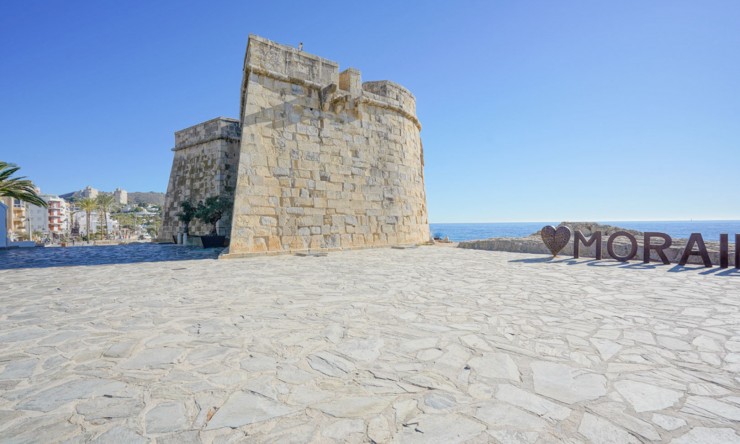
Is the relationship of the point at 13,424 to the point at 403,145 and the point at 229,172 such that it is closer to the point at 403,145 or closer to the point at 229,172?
the point at 403,145

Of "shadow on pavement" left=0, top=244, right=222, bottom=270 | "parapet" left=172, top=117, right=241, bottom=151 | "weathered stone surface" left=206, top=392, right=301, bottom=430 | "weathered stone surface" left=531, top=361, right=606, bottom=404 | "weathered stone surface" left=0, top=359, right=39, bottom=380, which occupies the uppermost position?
"parapet" left=172, top=117, right=241, bottom=151

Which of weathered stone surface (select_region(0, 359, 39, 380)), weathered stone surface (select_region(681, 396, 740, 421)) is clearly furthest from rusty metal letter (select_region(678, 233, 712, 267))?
weathered stone surface (select_region(0, 359, 39, 380))

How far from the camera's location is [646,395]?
202 cm

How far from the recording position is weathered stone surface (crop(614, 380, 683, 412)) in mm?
1901

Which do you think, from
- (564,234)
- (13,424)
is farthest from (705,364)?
(564,234)

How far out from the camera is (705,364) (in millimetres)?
2445

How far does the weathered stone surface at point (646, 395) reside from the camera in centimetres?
190

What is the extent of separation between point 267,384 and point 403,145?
13.0m

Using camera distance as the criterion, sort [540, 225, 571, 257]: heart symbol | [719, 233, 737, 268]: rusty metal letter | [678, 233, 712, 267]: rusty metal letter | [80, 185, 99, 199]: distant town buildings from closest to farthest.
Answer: [719, 233, 737, 268]: rusty metal letter
[678, 233, 712, 267]: rusty metal letter
[540, 225, 571, 257]: heart symbol
[80, 185, 99, 199]: distant town buildings

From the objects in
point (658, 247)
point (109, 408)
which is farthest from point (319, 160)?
point (109, 408)

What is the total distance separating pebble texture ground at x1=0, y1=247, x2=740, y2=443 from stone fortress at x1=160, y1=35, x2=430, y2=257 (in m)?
5.69

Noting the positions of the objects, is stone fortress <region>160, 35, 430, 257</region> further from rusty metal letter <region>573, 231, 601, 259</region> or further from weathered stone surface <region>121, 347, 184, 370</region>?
weathered stone surface <region>121, 347, 184, 370</region>

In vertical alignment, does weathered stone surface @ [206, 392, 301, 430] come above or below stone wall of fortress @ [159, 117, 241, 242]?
below

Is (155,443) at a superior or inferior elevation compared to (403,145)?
inferior
